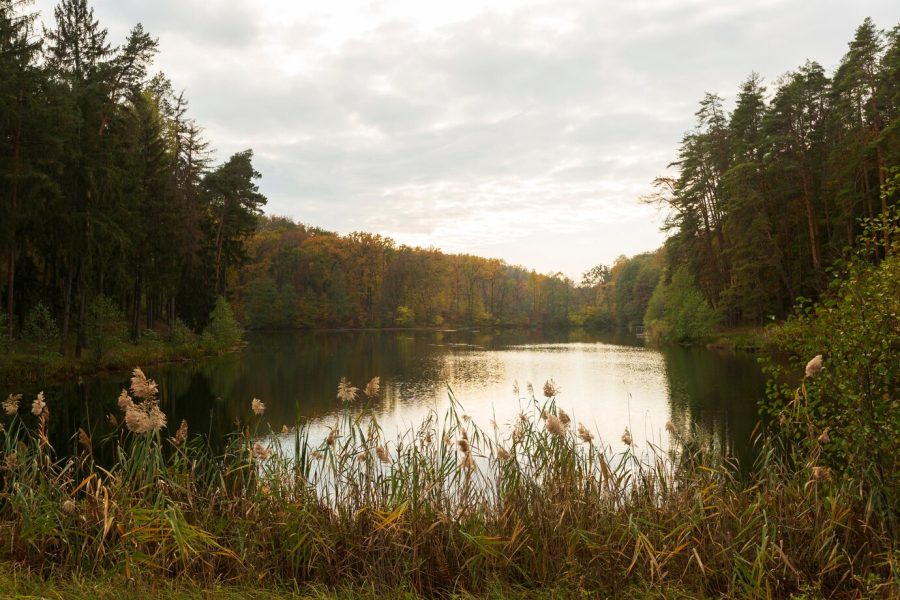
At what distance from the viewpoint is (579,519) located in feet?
14.5

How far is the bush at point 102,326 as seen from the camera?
22.6 meters

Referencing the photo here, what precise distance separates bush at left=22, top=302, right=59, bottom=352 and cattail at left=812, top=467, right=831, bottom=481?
23.5 m

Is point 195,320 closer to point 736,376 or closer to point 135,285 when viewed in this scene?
point 135,285

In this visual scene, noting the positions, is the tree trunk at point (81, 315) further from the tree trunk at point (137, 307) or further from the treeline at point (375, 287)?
the treeline at point (375, 287)

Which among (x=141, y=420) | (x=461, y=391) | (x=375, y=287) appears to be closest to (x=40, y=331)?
(x=461, y=391)

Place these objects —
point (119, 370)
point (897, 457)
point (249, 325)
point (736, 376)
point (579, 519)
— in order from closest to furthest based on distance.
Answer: point (897, 457) < point (579, 519) < point (736, 376) < point (119, 370) < point (249, 325)

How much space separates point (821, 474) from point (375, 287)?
77820mm

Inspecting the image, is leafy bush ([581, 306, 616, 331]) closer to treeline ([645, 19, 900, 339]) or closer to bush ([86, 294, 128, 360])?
treeline ([645, 19, 900, 339])

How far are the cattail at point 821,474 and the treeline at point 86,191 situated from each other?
21.4 meters

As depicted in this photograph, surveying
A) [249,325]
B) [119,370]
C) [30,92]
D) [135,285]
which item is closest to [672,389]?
[119,370]

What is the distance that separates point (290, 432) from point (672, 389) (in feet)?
42.0

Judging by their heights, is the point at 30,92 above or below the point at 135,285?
above

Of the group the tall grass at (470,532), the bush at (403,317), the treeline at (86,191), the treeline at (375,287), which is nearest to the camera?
the tall grass at (470,532)

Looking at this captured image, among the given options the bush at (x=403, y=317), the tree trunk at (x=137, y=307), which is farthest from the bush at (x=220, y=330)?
the bush at (x=403, y=317)
